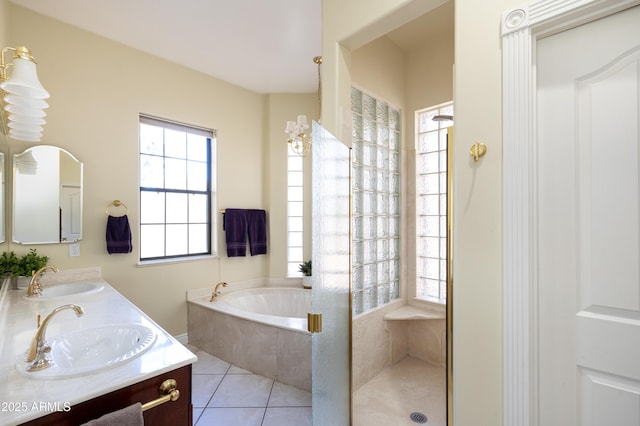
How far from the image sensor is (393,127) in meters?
2.80

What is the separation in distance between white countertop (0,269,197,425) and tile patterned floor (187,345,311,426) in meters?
0.95

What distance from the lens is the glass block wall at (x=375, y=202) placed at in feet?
7.82

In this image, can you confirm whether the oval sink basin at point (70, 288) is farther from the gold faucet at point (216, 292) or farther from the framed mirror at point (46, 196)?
the gold faucet at point (216, 292)

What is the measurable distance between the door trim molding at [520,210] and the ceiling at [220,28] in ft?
4.93

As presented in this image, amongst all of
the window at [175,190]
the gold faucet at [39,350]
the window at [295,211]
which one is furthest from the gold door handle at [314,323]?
the window at [295,211]

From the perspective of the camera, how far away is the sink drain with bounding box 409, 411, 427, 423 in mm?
2015

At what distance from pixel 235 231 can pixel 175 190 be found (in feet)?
2.62

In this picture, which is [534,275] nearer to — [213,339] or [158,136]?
[213,339]

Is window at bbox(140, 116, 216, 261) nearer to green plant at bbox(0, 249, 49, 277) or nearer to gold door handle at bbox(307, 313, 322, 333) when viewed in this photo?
green plant at bbox(0, 249, 49, 277)

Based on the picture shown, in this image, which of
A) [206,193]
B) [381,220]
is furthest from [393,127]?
[206,193]

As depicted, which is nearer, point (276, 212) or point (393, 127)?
point (393, 127)

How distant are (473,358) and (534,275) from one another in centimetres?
38

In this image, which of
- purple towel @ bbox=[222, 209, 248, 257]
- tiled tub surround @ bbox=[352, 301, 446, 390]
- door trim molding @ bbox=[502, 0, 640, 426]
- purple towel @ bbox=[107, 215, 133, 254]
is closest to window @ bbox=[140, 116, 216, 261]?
purple towel @ bbox=[222, 209, 248, 257]

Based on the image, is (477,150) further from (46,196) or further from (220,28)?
(46,196)
